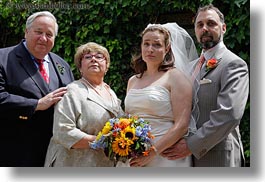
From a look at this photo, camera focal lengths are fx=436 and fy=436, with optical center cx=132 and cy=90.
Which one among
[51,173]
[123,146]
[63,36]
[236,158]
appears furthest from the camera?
[63,36]

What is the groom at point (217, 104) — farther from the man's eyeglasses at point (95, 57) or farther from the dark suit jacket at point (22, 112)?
the dark suit jacket at point (22, 112)

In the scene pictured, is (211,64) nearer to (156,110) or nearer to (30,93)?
(156,110)

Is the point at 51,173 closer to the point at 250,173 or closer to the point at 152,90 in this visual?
the point at 152,90

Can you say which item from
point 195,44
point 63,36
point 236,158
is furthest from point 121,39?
point 236,158

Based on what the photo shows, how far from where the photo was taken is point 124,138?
2.24 m

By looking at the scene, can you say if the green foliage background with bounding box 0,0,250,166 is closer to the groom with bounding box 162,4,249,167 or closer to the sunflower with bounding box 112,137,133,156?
the groom with bounding box 162,4,249,167

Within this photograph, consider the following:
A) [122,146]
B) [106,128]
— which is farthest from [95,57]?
[122,146]

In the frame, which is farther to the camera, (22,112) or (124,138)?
(22,112)

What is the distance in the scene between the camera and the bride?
234cm

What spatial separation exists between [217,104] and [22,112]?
1.08 m

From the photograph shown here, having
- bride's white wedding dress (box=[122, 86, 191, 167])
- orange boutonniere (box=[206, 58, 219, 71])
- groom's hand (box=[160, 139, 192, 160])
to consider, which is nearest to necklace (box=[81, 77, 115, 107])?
bride's white wedding dress (box=[122, 86, 191, 167])

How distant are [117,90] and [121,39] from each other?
397mm

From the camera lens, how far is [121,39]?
285 cm

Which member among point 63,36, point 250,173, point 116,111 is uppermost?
point 63,36
